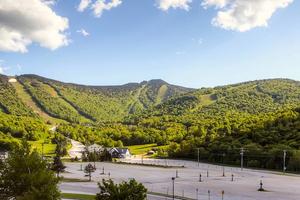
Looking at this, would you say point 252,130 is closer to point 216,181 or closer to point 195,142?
point 195,142

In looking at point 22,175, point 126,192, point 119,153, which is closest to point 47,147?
point 119,153

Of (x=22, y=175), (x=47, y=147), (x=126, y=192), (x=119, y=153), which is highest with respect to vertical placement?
(x=22, y=175)

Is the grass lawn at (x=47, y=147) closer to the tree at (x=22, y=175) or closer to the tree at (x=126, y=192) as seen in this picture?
the tree at (x=22, y=175)

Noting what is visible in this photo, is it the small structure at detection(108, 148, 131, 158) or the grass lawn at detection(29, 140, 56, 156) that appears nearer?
the small structure at detection(108, 148, 131, 158)

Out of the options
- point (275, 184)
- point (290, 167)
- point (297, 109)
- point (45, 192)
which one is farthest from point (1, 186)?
point (297, 109)

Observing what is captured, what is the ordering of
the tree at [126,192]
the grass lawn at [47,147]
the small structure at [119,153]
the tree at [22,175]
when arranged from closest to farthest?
1. the tree at [126,192]
2. the tree at [22,175]
3. the small structure at [119,153]
4. the grass lawn at [47,147]

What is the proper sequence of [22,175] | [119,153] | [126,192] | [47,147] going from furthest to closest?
[47,147]
[119,153]
[22,175]
[126,192]

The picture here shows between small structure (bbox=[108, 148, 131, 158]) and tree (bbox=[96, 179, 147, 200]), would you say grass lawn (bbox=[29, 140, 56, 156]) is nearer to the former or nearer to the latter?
small structure (bbox=[108, 148, 131, 158])

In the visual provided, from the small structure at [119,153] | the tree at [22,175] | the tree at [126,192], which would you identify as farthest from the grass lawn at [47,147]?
the tree at [126,192]

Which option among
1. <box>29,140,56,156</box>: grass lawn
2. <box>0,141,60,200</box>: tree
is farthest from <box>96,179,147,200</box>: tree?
<box>29,140,56,156</box>: grass lawn

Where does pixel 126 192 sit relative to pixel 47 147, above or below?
above

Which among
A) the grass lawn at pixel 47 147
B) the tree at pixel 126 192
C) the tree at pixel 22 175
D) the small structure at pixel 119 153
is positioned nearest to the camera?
the tree at pixel 126 192

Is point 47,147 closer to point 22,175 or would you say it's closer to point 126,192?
point 22,175
